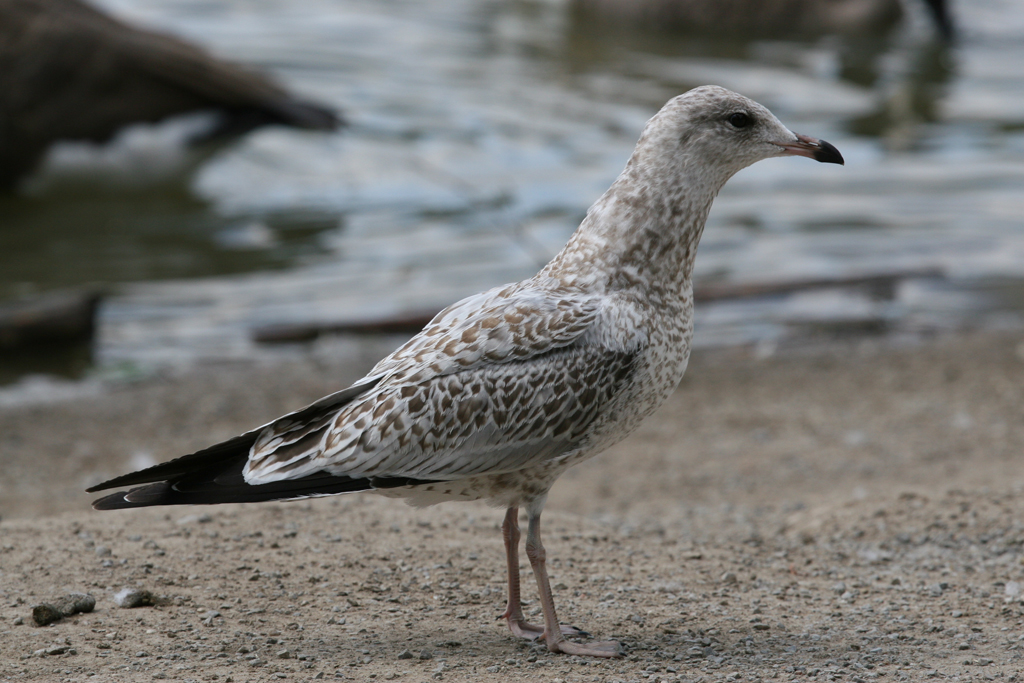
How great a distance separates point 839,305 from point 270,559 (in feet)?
21.6

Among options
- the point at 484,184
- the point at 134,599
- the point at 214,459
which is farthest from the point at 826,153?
the point at 484,184

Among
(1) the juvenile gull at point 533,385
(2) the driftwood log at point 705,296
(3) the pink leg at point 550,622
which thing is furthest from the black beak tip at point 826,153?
(2) the driftwood log at point 705,296

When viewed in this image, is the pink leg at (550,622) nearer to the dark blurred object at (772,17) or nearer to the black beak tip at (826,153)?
the black beak tip at (826,153)

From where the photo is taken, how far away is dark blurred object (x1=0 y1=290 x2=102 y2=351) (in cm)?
874

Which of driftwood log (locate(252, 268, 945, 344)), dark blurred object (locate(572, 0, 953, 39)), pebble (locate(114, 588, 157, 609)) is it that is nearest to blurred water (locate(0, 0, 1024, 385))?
driftwood log (locate(252, 268, 945, 344))

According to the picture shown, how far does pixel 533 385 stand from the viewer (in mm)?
4074

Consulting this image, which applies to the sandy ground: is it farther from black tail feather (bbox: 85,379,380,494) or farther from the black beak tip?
the black beak tip

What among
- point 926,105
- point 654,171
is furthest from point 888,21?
point 654,171

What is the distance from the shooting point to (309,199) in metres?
12.8

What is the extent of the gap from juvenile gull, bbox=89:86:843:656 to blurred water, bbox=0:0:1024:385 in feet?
17.3

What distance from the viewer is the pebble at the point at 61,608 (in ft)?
13.4

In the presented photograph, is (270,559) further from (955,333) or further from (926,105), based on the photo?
(926,105)

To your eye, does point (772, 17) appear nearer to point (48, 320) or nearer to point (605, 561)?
point (48, 320)

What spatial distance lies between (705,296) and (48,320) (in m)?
5.23
